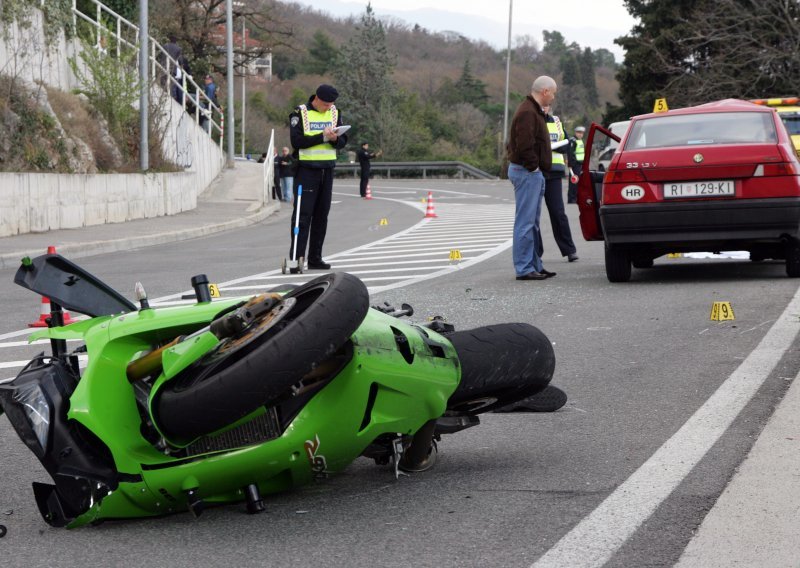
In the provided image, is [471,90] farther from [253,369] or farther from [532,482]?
[253,369]

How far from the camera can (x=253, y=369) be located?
3.81 metres

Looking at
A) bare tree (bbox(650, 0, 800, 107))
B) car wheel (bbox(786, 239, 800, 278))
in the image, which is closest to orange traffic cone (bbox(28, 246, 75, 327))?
car wheel (bbox(786, 239, 800, 278))

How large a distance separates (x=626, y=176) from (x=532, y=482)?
6651 mm

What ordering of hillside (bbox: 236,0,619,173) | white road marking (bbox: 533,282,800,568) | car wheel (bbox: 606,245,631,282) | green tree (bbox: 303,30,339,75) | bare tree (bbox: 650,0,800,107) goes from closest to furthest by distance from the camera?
1. white road marking (bbox: 533,282,800,568)
2. car wheel (bbox: 606,245,631,282)
3. bare tree (bbox: 650,0,800,107)
4. hillside (bbox: 236,0,619,173)
5. green tree (bbox: 303,30,339,75)

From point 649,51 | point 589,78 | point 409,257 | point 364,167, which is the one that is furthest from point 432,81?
point 409,257

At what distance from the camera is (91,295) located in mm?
4582

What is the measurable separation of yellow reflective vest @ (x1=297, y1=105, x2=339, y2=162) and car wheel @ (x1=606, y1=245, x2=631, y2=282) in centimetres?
356

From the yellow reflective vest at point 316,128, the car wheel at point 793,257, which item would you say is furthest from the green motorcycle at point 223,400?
the yellow reflective vest at point 316,128

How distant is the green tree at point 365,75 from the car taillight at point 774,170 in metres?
83.1

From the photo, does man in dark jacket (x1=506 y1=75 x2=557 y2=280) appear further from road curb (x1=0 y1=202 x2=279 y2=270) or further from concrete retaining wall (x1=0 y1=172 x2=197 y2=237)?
concrete retaining wall (x1=0 y1=172 x2=197 y2=237)

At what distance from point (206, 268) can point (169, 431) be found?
1122cm

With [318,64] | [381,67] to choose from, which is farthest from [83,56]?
[318,64]

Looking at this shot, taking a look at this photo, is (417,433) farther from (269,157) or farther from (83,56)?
(269,157)

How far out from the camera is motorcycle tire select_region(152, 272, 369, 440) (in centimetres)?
382
